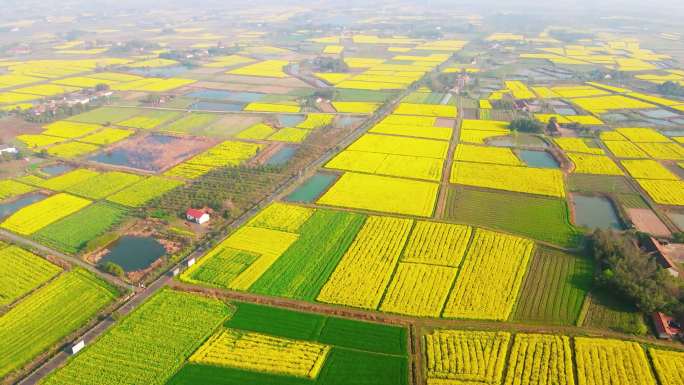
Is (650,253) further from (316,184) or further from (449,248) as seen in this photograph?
(316,184)

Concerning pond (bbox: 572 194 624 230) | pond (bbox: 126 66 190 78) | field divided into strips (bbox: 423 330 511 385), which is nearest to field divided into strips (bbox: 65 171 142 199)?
field divided into strips (bbox: 423 330 511 385)

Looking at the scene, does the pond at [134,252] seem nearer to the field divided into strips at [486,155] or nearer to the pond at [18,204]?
the pond at [18,204]

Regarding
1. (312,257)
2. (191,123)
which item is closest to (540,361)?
(312,257)

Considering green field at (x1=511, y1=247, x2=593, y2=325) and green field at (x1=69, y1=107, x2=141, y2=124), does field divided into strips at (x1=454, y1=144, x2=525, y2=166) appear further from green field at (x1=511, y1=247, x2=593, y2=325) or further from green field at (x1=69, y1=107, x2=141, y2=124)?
green field at (x1=69, y1=107, x2=141, y2=124)

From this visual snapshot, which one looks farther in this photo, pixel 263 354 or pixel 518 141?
pixel 518 141

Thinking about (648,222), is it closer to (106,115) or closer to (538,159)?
(538,159)
